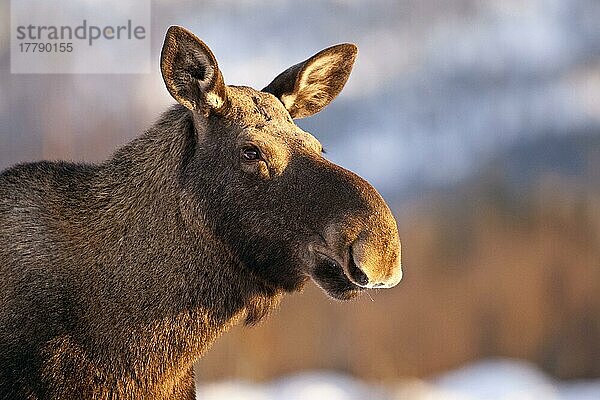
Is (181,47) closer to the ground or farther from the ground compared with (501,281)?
farther from the ground

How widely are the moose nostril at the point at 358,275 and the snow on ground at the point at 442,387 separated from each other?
16.6ft

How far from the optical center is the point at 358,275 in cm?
301

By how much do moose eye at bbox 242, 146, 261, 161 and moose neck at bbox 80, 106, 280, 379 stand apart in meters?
0.26

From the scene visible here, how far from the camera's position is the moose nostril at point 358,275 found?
3000mm

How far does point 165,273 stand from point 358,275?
32.6 inches

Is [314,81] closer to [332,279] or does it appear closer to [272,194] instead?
[272,194]

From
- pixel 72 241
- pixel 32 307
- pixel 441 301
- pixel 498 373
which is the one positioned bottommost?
pixel 498 373

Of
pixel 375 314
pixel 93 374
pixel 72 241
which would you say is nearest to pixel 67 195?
pixel 72 241

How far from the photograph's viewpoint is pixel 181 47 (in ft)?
11.3

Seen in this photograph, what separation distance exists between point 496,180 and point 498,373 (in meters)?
1.67

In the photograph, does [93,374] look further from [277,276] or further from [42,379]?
[277,276]

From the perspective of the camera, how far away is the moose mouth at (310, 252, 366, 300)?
3.15 metres

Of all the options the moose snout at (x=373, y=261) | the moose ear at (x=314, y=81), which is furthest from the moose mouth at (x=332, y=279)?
the moose ear at (x=314, y=81)

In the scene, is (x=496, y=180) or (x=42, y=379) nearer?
(x=42, y=379)
